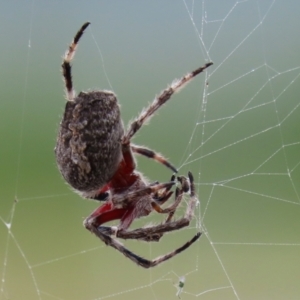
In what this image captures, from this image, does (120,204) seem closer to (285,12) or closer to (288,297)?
(288,297)

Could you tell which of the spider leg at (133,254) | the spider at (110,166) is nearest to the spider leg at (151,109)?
the spider at (110,166)

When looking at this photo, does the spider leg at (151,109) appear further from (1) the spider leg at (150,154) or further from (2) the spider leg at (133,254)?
(2) the spider leg at (133,254)

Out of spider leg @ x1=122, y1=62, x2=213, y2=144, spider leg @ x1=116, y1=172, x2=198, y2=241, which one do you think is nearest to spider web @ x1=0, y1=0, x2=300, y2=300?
spider leg @ x1=116, y1=172, x2=198, y2=241

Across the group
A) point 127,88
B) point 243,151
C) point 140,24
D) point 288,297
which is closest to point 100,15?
point 140,24

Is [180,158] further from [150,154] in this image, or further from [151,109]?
[151,109]

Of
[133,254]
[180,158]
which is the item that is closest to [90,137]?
[133,254]

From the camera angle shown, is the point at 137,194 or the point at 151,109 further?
the point at 137,194
